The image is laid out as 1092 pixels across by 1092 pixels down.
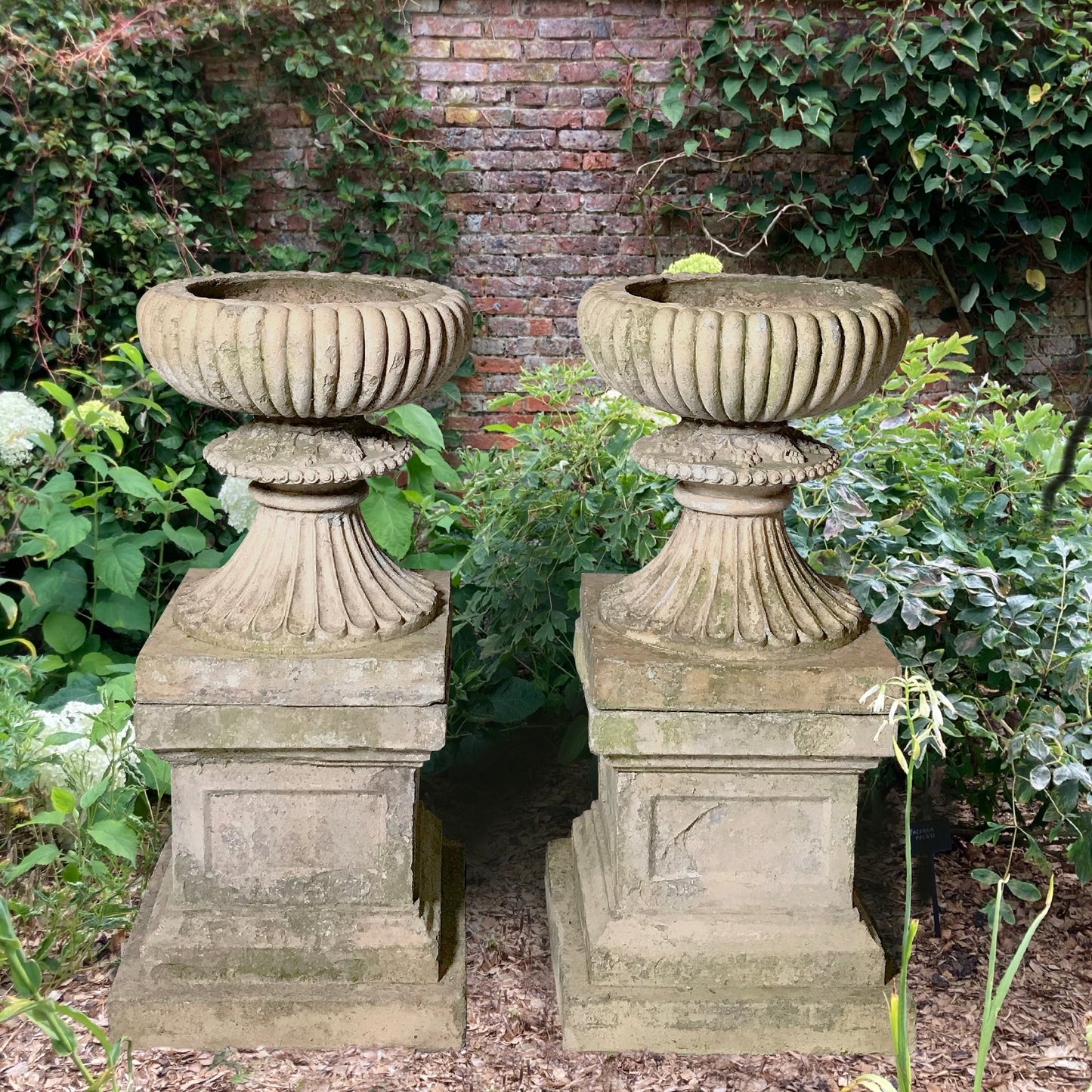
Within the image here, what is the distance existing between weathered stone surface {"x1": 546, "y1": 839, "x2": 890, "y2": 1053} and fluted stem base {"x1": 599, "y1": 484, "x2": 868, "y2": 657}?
643 mm

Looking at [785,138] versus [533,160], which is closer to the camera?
[785,138]

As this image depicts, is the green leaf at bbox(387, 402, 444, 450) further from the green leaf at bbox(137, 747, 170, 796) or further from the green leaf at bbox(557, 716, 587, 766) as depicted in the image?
the green leaf at bbox(137, 747, 170, 796)

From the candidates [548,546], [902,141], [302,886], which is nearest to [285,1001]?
[302,886]

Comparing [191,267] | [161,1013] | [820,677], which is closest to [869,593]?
[820,677]

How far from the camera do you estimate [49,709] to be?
3.35 m

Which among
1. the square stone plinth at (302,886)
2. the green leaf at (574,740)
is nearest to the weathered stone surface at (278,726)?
the square stone plinth at (302,886)

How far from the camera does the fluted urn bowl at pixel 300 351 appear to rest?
222 centimetres

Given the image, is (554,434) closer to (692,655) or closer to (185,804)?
(692,655)

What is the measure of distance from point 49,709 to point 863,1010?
221cm

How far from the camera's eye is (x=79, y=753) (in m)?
3.00

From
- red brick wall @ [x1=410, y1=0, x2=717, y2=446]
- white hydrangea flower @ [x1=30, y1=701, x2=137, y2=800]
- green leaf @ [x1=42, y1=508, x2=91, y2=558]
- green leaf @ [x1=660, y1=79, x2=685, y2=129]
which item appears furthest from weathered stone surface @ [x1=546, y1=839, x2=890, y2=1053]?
green leaf @ [x1=660, y1=79, x2=685, y2=129]

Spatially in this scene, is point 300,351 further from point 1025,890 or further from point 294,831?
point 1025,890

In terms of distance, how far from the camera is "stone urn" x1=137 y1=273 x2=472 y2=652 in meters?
2.24

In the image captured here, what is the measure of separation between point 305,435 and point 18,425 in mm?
1491
